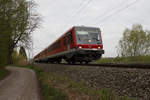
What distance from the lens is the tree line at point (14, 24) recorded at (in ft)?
48.5

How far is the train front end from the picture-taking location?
12209 mm

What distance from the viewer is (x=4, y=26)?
13.9 metres

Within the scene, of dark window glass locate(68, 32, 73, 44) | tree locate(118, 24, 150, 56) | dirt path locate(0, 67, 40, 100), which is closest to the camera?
dirt path locate(0, 67, 40, 100)

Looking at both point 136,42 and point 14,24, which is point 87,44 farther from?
point 136,42

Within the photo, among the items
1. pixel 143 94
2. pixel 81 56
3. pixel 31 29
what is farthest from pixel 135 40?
pixel 143 94

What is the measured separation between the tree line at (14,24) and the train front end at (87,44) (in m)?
6.60

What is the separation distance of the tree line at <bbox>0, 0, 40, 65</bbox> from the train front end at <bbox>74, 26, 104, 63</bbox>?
660cm

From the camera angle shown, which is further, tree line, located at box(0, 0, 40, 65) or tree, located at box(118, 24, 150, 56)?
tree, located at box(118, 24, 150, 56)

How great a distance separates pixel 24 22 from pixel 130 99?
23279 mm

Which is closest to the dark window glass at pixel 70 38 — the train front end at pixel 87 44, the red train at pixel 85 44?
the red train at pixel 85 44

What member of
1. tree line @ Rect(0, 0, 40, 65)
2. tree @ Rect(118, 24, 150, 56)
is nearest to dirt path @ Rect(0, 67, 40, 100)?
tree line @ Rect(0, 0, 40, 65)

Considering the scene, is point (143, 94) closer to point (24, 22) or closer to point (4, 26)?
point (4, 26)

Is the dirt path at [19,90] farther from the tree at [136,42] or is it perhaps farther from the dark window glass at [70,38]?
the tree at [136,42]

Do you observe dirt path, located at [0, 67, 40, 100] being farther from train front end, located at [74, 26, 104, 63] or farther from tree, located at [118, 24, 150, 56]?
tree, located at [118, 24, 150, 56]
